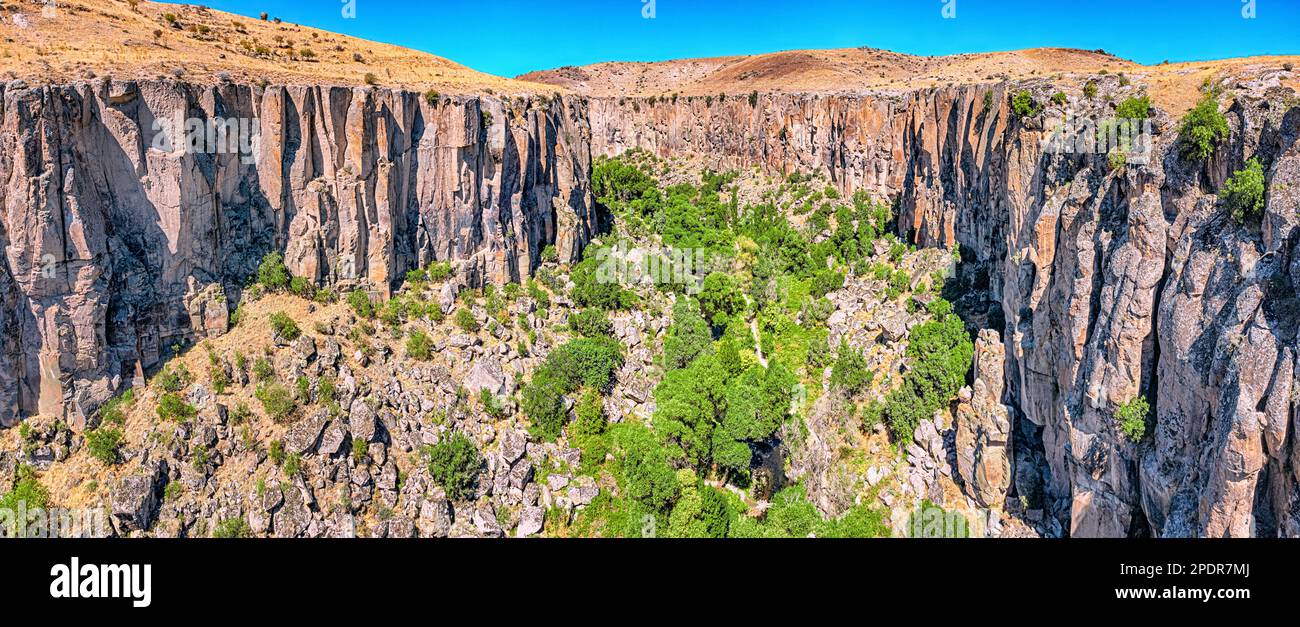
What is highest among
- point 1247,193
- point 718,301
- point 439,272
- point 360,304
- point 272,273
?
point 1247,193

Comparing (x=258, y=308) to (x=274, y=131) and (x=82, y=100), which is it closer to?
(x=274, y=131)

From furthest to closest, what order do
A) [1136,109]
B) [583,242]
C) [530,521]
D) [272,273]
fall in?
[583,242] → [272,273] → [530,521] → [1136,109]

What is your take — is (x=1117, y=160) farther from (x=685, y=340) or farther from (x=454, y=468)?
(x=454, y=468)

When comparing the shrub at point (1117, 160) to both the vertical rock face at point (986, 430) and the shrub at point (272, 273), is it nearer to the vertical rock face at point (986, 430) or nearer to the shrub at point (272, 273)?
the vertical rock face at point (986, 430)

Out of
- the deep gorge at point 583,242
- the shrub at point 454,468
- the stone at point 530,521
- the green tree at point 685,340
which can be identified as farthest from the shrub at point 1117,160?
the shrub at point 454,468

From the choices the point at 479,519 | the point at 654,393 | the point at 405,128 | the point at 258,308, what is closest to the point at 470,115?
the point at 405,128

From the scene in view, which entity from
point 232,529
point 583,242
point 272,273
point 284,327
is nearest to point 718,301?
point 583,242
